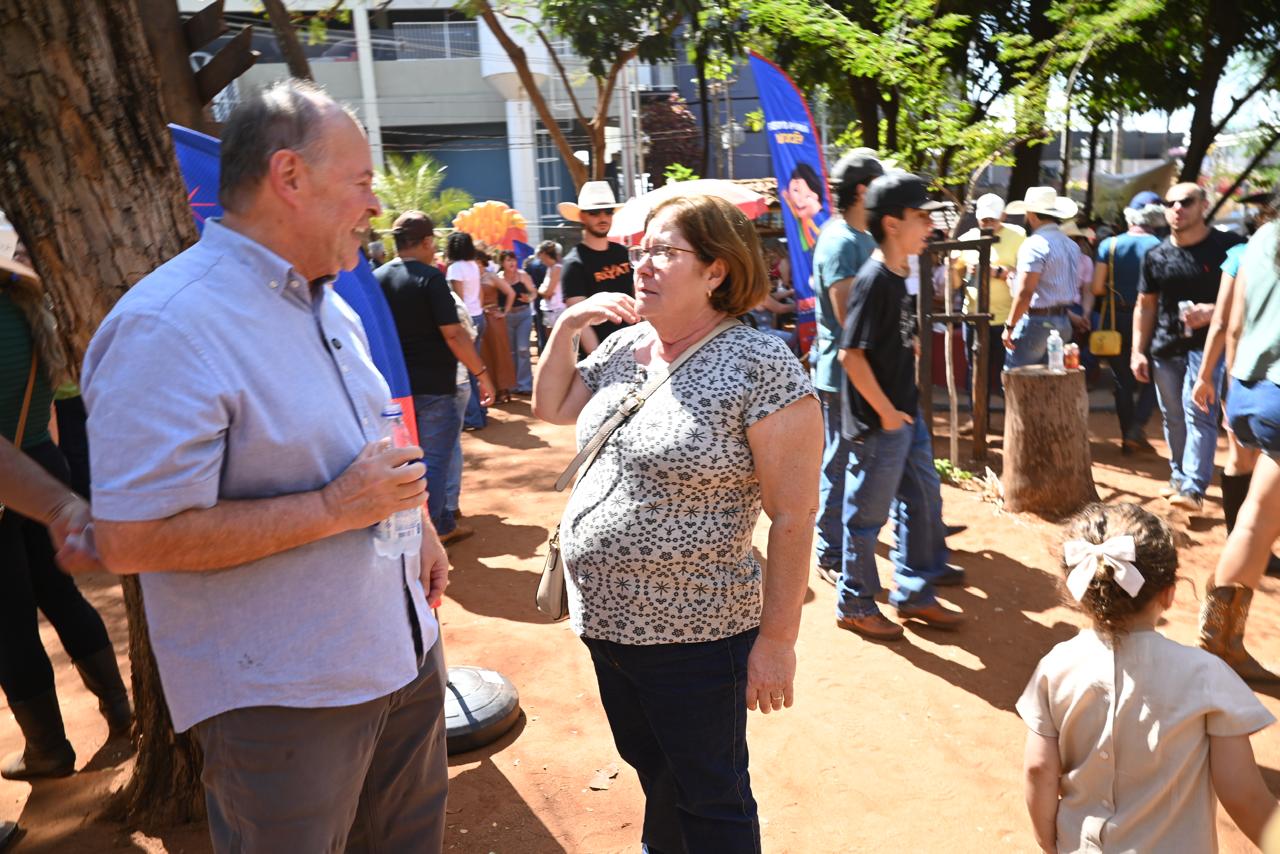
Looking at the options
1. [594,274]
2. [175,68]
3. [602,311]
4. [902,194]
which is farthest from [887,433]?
[175,68]

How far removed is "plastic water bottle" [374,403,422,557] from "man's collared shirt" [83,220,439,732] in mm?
25

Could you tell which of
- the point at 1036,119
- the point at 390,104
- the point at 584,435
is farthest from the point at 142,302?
the point at 390,104

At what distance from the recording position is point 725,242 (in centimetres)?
234

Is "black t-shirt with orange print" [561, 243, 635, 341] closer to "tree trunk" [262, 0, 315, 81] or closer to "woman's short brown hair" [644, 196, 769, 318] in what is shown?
"woman's short brown hair" [644, 196, 769, 318]

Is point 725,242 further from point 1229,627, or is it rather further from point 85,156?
point 1229,627

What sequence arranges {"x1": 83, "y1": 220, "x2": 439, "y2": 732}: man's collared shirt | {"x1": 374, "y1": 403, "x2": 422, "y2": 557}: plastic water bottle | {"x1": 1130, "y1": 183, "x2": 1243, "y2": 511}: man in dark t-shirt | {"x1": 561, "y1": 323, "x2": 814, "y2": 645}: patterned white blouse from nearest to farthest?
1. {"x1": 83, "y1": 220, "x2": 439, "y2": 732}: man's collared shirt
2. {"x1": 374, "y1": 403, "x2": 422, "y2": 557}: plastic water bottle
3. {"x1": 561, "y1": 323, "x2": 814, "y2": 645}: patterned white blouse
4. {"x1": 1130, "y1": 183, "x2": 1243, "y2": 511}: man in dark t-shirt

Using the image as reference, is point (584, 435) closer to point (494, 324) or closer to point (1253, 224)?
point (1253, 224)

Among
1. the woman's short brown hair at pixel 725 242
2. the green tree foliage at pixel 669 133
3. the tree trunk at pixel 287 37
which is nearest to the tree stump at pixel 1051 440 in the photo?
the woman's short brown hair at pixel 725 242

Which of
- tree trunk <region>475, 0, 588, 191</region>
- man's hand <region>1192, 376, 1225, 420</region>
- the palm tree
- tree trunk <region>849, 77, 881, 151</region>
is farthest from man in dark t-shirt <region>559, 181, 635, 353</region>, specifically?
the palm tree

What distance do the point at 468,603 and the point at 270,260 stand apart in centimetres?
385

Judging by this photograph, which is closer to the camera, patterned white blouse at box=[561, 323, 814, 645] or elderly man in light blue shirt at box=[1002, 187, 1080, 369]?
patterned white blouse at box=[561, 323, 814, 645]

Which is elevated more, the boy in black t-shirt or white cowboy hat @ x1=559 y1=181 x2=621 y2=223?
white cowboy hat @ x1=559 y1=181 x2=621 y2=223

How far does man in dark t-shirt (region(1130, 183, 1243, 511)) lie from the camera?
611cm

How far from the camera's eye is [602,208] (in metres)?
6.28
